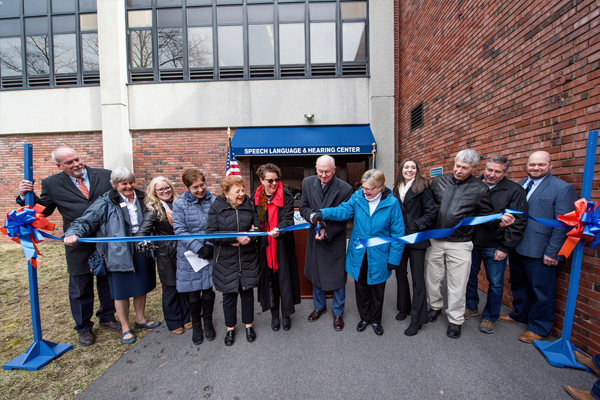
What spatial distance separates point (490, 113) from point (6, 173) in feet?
44.5

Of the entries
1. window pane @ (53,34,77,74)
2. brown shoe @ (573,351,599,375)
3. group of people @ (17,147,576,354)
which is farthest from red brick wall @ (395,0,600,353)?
window pane @ (53,34,77,74)

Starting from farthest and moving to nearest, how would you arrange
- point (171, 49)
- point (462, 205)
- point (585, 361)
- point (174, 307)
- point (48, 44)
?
point (48, 44) < point (171, 49) < point (174, 307) < point (462, 205) < point (585, 361)

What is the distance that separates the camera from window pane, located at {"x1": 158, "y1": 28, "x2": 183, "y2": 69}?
26.8 ft

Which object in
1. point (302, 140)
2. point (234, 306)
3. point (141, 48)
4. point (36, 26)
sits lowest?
point (234, 306)

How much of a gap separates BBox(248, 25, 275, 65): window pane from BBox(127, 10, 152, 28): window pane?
→ 3278mm

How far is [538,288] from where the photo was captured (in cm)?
279

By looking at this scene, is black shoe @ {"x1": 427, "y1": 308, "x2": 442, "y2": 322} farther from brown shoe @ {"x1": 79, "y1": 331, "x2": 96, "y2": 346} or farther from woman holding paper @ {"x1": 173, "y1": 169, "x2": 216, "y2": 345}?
brown shoe @ {"x1": 79, "y1": 331, "x2": 96, "y2": 346}

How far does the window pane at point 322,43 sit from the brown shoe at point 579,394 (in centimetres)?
860

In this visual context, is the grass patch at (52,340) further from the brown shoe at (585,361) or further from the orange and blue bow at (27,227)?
the brown shoe at (585,361)

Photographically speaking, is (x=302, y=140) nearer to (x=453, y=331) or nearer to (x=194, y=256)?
(x=194, y=256)

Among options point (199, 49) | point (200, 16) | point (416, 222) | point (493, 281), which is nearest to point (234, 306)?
point (416, 222)

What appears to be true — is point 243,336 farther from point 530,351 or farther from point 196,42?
point 196,42

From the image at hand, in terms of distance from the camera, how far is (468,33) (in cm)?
445

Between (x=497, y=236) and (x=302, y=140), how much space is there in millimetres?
5570
